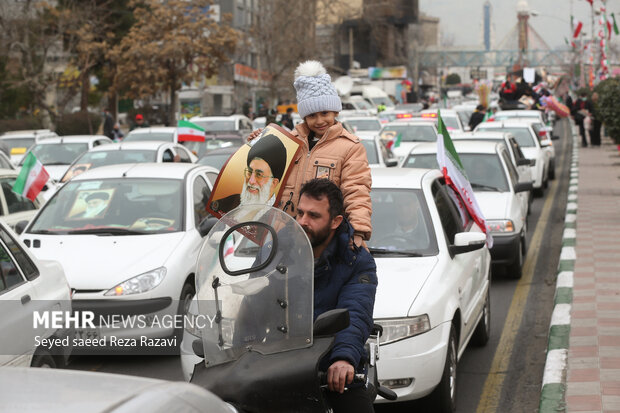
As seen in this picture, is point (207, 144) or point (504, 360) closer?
point (504, 360)

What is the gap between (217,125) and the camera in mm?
25891

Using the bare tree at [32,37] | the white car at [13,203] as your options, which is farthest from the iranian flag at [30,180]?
the bare tree at [32,37]

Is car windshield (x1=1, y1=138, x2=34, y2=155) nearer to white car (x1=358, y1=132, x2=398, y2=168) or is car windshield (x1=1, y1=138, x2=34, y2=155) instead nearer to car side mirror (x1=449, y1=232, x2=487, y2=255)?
white car (x1=358, y1=132, x2=398, y2=168)

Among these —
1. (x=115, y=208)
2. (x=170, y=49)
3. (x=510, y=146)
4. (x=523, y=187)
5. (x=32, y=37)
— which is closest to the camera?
(x=115, y=208)

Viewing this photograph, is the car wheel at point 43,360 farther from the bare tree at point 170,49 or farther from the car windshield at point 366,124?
the bare tree at point 170,49

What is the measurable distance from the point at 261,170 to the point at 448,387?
A: 2.12 meters

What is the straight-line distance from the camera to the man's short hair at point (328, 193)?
416cm

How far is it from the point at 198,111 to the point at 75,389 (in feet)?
184

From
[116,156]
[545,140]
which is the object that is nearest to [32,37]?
[545,140]

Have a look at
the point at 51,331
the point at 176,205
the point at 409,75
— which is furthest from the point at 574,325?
the point at 409,75

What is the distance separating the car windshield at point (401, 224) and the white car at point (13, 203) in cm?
494

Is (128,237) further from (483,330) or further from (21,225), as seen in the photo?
(483,330)

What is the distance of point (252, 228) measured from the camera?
12.7 feet

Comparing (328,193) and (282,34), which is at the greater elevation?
(282,34)
